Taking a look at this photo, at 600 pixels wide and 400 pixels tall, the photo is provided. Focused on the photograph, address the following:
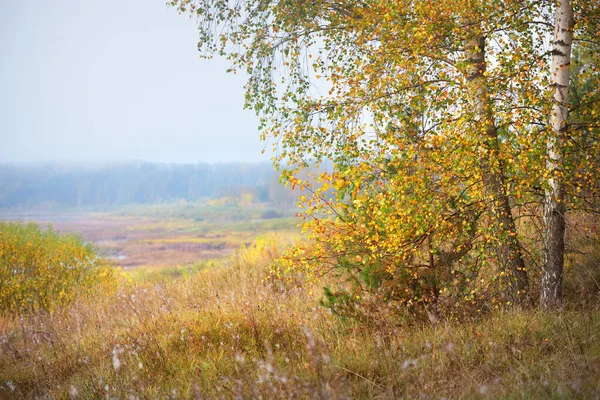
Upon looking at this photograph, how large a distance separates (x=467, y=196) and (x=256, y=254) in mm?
7370

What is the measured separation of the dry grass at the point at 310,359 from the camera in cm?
339

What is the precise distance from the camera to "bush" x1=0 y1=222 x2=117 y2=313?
427 inches

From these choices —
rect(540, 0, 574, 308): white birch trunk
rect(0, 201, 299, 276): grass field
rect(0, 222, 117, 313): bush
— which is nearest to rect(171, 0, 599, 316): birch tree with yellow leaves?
rect(540, 0, 574, 308): white birch trunk

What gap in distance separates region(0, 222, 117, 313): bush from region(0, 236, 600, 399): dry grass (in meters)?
3.93

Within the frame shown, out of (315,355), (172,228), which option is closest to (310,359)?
(315,355)

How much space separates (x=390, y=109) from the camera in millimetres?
6070

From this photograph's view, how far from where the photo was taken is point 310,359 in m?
4.22

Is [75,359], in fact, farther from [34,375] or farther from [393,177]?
[393,177]

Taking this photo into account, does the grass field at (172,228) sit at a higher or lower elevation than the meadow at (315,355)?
lower

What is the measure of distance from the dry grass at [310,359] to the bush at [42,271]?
12.9 ft

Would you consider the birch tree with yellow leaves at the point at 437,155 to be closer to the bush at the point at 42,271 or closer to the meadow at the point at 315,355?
the meadow at the point at 315,355

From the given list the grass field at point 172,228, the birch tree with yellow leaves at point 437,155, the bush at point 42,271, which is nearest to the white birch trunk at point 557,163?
the birch tree with yellow leaves at point 437,155

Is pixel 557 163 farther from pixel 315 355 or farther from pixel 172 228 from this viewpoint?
pixel 172 228

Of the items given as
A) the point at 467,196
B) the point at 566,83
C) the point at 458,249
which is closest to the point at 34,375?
the point at 458,249
